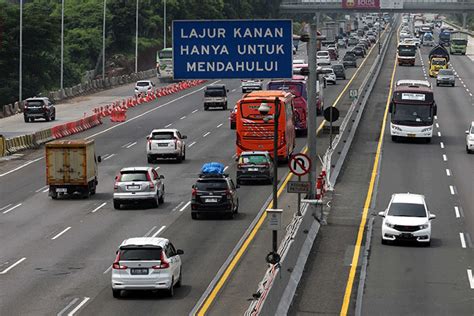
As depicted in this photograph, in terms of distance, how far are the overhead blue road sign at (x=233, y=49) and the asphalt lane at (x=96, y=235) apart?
6365 millimetres

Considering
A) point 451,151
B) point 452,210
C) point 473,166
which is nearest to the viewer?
point 452,210

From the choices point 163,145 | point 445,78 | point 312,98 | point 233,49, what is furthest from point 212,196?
point 445,78

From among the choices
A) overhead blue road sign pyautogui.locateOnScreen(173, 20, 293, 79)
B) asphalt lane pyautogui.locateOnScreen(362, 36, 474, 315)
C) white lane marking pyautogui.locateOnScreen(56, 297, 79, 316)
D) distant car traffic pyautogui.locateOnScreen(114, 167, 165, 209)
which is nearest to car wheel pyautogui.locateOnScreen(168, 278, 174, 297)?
white lane marking pyautogui.locateOnScreen(56, 297, 79, 316)

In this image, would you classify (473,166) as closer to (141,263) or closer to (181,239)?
(181,239)

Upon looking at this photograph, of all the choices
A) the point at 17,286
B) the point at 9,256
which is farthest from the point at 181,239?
the point at 17,286

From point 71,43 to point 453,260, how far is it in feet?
434

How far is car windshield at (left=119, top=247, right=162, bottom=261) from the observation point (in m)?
34.1

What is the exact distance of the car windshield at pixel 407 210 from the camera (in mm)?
44344

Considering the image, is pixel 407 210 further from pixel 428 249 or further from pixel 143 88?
pixel 143 88

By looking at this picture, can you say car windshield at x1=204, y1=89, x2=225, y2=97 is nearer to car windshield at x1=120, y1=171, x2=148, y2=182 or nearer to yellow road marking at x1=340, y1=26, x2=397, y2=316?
yellow road marking at x1=340, y1=26, x2=397, y2=316

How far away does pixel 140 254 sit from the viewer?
1345 inches

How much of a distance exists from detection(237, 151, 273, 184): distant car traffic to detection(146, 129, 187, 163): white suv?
30.6 ft

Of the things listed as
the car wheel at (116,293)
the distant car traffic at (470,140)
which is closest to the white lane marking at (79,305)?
the car wheel at (116,293)

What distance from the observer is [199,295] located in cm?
3516
